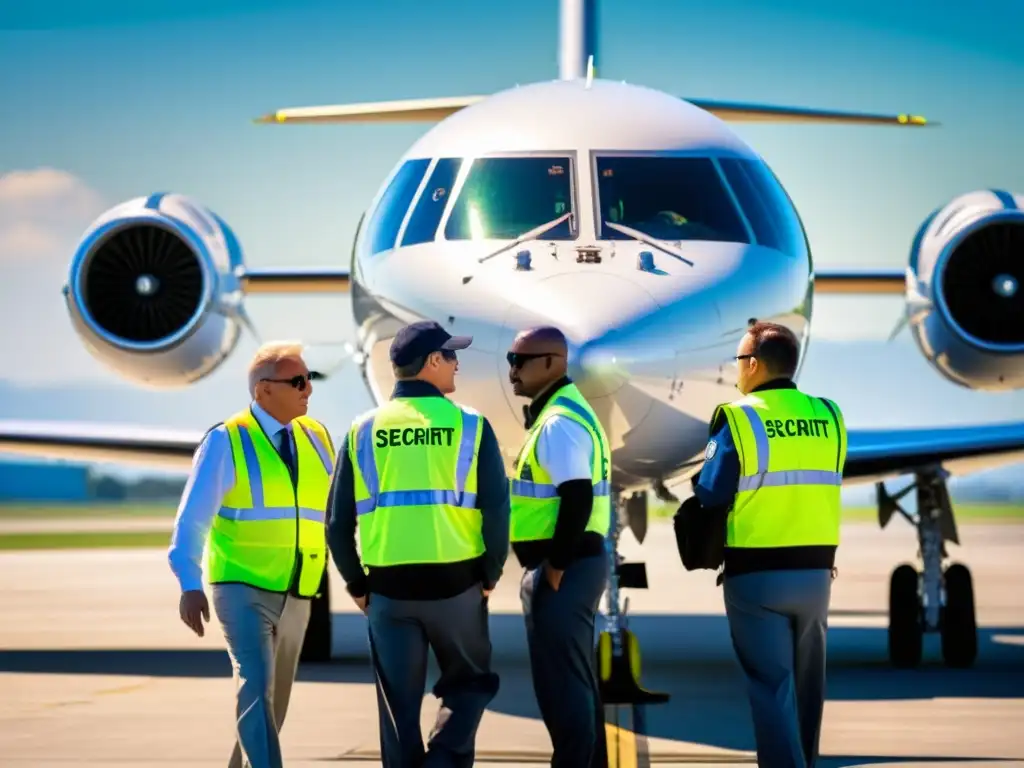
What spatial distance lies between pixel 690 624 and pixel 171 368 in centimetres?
661

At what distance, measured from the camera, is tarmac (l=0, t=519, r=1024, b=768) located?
9.21 meters

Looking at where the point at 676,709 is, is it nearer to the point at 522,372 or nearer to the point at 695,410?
the point at 695,410

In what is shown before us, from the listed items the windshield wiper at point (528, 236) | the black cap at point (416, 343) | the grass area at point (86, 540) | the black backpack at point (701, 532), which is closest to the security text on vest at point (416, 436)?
the black cap at point (416, 343)

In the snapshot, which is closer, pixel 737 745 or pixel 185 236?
pixel 737 745

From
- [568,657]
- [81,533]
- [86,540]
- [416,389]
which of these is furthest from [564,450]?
[81,533]

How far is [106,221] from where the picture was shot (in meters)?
13.5

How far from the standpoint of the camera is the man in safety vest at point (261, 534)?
693cm

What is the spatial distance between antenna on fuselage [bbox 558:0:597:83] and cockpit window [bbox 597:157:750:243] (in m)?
7.11

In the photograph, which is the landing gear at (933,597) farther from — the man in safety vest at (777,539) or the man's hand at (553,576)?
the man's hand at (553,576)

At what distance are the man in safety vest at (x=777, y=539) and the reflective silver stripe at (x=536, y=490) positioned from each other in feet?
1.45

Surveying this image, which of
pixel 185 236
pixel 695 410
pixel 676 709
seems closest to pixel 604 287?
pixel 695 410

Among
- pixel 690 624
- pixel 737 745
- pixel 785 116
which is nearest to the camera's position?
pixel 737 745

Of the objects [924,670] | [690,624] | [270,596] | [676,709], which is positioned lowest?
[690,624]

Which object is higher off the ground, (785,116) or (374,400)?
(785,116)
